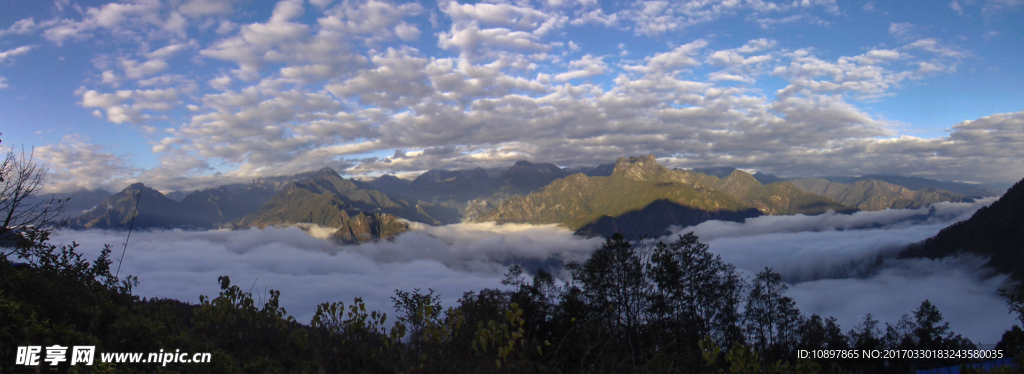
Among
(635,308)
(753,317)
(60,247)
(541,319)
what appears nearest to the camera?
(60,247)

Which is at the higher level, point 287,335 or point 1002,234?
point 287,335

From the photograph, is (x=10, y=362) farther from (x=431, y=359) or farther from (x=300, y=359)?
(x=431, y=359)

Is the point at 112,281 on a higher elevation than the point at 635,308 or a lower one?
higher

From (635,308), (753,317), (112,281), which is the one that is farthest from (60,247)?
(753,317)

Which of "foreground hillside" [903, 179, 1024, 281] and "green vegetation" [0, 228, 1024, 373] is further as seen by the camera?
"foreground hillside" [903, 179, 1024, 281]

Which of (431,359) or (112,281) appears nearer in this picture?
(431,359)

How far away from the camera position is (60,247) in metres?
9.93

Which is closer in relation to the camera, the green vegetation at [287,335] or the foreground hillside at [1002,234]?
the green vegetation at [287,335]

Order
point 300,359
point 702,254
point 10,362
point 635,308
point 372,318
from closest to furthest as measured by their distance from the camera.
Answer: point 10,362
point 300,359
point 372,318
point 635,308
point 702,254

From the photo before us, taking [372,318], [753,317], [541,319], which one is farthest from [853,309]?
[372,318]

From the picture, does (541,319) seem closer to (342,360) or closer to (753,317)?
(342,360)

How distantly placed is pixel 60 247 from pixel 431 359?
10.0 m

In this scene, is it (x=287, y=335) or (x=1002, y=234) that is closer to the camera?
(x=287, y=335)

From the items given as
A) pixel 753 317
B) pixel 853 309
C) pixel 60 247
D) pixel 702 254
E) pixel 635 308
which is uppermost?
pixel 60 247
